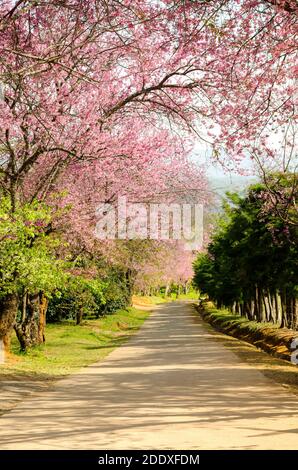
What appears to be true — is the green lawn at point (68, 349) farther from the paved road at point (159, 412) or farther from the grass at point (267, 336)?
the grass at point (267, 336)

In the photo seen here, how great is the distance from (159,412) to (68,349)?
54.2 ft

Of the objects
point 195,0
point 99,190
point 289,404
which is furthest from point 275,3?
point 99,190

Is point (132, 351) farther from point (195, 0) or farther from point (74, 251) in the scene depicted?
point (195, 0)

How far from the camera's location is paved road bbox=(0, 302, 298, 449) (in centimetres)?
812

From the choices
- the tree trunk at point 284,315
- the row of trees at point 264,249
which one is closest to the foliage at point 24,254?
the row of trees at point 264,249

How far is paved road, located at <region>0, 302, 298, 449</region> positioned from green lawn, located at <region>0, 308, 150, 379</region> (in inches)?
66.9

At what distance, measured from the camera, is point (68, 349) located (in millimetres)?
26516

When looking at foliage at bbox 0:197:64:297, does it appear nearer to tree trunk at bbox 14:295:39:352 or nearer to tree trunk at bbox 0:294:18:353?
tree trunk at bbox 0:294:18:353

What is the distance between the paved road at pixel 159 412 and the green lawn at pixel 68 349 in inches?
66.9

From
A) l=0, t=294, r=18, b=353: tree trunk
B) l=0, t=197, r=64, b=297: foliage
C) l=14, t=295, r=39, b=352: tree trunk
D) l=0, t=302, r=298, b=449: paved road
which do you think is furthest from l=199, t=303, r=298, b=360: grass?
l=0, t=294, r=18, b=353: tree trunk

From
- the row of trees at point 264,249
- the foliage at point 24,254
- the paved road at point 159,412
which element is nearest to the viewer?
the paved road at point 159,412

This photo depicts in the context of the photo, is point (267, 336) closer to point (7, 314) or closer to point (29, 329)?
point (29, 329)

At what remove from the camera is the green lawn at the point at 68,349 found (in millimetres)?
18466
